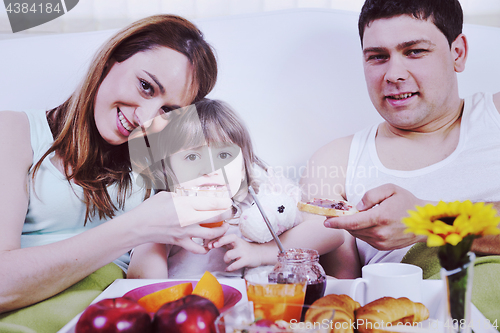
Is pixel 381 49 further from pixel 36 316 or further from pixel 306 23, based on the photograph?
pixel 36 316

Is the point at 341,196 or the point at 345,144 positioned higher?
the point at 345,144

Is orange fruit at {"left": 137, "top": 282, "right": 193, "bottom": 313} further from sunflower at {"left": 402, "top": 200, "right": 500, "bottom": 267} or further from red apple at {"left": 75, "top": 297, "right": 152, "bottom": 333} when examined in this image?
sunflower at {"left": 402, "top": 200, "right": 500, "bottom": 267}

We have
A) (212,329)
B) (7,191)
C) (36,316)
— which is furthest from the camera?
(7,191)

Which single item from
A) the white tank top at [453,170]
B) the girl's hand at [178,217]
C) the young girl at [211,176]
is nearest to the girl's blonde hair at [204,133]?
the young girl at [211,176]

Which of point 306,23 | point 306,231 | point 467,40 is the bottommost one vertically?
point 306,231

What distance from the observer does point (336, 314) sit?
2.05 feet

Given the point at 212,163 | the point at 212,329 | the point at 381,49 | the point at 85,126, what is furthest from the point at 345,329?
the point at 85,126

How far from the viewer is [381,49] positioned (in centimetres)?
111

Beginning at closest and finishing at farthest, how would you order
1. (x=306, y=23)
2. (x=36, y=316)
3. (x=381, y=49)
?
(x=36, y=316) → (x=381, y=49) → (x=306, y=23)

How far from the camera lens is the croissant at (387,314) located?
24.7 inches

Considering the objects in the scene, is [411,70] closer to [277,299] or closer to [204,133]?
[204,133]

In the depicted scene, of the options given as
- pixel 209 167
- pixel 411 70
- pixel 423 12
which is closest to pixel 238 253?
pixel 209 167

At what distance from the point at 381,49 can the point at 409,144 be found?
0.31 m

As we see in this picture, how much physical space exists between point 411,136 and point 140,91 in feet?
2.80
